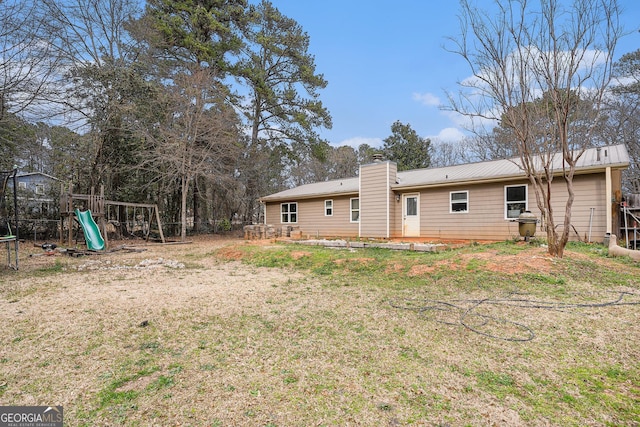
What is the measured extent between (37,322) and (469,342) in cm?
432

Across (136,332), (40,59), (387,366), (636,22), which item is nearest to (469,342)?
(387,366)

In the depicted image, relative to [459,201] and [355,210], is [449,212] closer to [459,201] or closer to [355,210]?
[459,201]

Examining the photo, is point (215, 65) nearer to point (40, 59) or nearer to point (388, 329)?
point (40, 59)

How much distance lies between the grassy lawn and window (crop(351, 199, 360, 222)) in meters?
8.08

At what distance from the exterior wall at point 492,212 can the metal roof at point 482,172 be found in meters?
0.38

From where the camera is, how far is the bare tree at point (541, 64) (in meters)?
5.72

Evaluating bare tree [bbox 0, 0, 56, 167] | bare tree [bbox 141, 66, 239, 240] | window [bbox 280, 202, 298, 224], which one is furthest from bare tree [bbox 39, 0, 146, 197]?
window [bbox 280, 202, 298, 224]

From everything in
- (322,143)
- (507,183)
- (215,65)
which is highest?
(215,65)

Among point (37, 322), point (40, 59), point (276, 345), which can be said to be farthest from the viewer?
point (40, 59)

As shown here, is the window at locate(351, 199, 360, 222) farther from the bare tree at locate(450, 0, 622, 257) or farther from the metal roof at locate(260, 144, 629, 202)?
the bare tree at locate(450, 0, 622, 257)

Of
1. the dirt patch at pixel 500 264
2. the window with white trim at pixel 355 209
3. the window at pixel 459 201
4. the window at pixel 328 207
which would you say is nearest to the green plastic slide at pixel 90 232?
the window at pixel 328 207

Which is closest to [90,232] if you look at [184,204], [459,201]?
[184,204]

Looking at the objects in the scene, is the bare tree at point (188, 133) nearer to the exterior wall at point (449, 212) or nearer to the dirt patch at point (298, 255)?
the exterior wall at point (449, 212)

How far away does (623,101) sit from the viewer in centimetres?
1697
